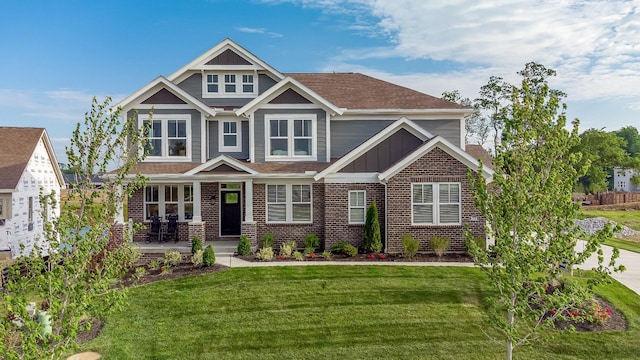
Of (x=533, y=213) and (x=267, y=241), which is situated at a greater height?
(x=533, y=213)

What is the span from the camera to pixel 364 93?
19.8 meters

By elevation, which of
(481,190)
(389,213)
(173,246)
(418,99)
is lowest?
(173,246)

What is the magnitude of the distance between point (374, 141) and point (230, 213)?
7.12 meters

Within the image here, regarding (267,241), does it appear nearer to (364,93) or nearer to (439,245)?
(439,245)

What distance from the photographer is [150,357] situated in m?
8.20

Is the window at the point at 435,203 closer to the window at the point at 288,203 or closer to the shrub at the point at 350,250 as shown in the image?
the shrub at the point at 350,250

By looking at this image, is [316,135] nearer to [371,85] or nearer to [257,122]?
[257,122]

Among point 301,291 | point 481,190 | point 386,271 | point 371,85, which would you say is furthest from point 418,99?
point 481,190

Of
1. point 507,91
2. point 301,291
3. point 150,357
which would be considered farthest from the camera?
point 507,91

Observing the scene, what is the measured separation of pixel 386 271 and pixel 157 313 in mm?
6878

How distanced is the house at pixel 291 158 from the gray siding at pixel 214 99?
0.16 ft

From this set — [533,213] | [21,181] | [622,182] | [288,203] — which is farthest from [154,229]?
[622,182]

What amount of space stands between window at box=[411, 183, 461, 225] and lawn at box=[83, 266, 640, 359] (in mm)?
2727

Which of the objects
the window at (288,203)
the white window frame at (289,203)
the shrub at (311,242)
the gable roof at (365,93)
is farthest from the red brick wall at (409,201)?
the gable roof at (365,93)
